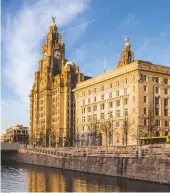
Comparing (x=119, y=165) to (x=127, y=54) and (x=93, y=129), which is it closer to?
(x=93, y=129)

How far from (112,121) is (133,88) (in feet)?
52.7

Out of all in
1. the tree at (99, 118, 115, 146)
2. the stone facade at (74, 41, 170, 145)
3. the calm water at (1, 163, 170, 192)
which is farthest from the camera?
the tree at (99, 118, 115, 146)

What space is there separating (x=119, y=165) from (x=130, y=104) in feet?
177

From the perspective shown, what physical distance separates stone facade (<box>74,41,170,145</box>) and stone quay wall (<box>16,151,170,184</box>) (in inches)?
1032

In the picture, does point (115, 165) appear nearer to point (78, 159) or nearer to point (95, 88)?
point (78, 159)

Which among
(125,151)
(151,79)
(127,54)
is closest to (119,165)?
(125,151)

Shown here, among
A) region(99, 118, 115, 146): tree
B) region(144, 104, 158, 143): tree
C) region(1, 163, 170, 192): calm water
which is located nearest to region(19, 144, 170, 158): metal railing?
region(1, 163, 170, 192): calm water

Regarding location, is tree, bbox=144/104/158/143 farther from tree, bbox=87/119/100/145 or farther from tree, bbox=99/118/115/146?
tree, bbox=87/119/100/145

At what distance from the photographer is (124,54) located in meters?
189

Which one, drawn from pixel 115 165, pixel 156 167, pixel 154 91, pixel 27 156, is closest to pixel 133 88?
pixel 154 91

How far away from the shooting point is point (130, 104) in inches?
5285

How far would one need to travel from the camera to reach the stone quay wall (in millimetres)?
70031

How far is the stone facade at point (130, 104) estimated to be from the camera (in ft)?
431

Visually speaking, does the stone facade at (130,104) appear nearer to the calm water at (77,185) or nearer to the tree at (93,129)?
the tree at (93,129)
